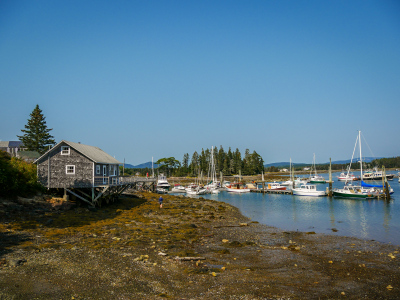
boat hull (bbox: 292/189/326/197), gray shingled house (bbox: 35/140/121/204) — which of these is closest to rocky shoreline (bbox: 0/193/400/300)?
gray shingled house (bbox: 35/140/121/204)

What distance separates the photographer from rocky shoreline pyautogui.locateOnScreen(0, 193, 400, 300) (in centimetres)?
1423

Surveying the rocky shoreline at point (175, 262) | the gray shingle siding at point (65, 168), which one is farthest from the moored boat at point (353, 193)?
the gray shingle siding at point (65, 168)

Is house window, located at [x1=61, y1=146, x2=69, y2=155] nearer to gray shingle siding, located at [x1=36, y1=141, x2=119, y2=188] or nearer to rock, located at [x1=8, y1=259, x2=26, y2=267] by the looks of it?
gray shingle siding, located at [x1=36, y1=141, x2=119, y2=188]

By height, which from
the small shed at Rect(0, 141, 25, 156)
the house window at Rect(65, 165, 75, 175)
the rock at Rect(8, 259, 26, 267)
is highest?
the small shed at Rect(0, 141, 25, 156)

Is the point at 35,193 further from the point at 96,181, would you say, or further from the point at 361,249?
the point at 361,249

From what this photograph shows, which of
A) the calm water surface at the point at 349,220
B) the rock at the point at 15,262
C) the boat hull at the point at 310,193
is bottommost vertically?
the calm water surface at the point at 349,220

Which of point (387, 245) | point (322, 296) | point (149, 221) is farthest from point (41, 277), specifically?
point (387, 245)

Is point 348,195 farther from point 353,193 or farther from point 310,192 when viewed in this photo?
point 310,192

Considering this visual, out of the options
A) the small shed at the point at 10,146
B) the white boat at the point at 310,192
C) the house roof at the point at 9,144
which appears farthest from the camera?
the house roof at the point at 9,144

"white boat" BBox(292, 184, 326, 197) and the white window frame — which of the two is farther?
"white boat" BBox(292, 184, 326, 197)

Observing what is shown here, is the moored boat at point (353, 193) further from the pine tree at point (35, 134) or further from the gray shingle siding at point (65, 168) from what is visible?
the pine tree at point (35, 134)

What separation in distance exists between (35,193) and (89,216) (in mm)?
8419

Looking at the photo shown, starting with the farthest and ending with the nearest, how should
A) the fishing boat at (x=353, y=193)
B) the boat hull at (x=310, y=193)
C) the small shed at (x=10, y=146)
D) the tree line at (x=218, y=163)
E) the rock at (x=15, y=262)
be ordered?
the tree line at (x=218, y=163)
the small shed at (x=10, y=146)
the boat hull at (x=310, y=193)
the fishing boat at (x=353, y=193)
the rock at (x=15, y=262)

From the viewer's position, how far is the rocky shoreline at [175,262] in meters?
14.2
